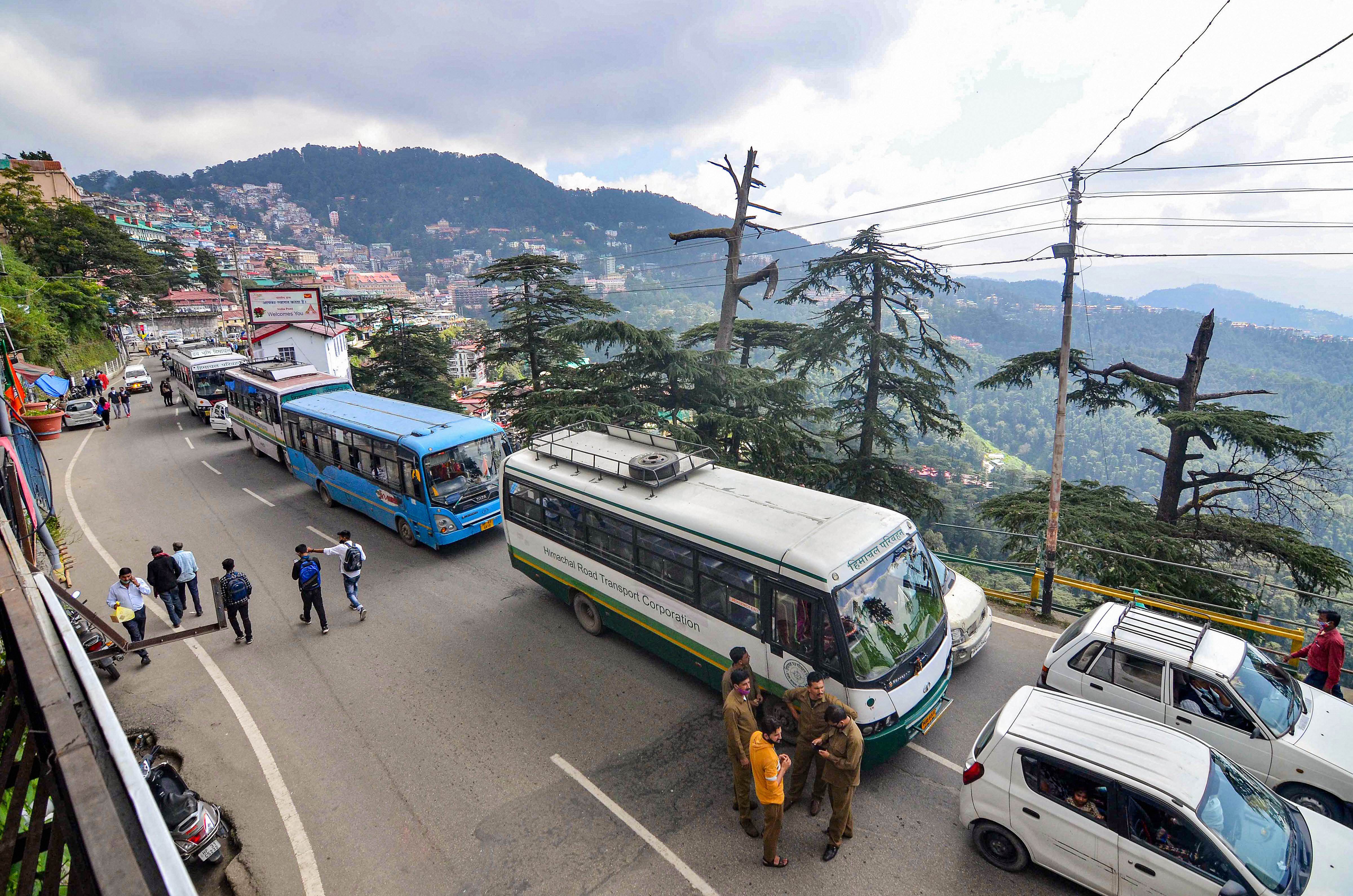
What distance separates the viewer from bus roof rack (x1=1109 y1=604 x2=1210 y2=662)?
6.57 metres

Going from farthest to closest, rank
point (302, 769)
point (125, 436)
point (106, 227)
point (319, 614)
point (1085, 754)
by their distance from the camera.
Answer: point (106, 227)
point (125, 436)
point (319, 614)
point (302, 769)
point (1085, 754)

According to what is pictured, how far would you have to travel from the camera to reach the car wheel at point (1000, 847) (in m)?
5.34

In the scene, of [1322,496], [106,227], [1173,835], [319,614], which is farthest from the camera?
[106,227]

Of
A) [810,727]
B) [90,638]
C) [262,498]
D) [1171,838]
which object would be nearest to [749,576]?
[810,727]

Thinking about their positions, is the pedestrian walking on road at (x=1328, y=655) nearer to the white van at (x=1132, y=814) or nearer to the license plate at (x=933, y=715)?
the white van at (x=1132, y=814)

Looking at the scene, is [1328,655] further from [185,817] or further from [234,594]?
[234,594]

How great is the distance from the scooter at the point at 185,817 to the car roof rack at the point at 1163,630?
31.8ft

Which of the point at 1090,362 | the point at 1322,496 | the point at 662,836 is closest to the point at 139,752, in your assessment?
the point at 662,836

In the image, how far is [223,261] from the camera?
473 ft

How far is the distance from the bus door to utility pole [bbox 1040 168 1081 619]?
6.05 metres

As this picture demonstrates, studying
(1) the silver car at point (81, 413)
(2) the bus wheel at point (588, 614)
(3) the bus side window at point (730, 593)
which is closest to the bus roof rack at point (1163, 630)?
(3) the bus side window at point (730, 593)

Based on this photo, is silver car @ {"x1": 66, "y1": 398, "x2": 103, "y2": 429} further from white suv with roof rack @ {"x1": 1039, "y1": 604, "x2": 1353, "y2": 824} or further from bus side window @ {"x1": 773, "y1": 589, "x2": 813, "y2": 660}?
white suv with roof rack @ {"x1": 1039, "y1": 604, "x2": 1353, "y2": 824}

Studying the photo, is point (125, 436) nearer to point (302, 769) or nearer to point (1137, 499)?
point (302, 769)

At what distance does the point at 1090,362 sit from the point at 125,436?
119 ft
